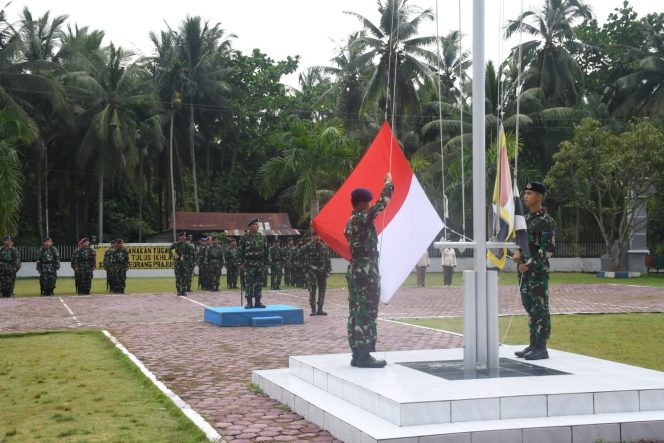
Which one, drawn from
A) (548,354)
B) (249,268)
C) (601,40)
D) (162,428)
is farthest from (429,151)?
(162,428)

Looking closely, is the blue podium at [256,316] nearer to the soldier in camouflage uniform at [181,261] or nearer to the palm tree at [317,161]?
the soldier in camouflage uniform at [181,261]

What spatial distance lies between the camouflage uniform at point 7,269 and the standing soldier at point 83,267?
5.90 ft

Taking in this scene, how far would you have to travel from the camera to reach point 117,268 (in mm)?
27203

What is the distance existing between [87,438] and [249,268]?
9878 mm

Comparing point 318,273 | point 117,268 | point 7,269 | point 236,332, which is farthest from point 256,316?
point 7,269

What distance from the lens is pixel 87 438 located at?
6.53 m

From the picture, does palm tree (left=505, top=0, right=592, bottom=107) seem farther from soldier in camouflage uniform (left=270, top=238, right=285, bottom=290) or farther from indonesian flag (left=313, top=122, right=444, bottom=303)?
indonesian flag (left=313, top=122, right=444, bottom=303)

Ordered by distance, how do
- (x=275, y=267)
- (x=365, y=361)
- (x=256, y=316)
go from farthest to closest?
(x=275, y=267) < (x=256, y=316) < (x=365, y=361)

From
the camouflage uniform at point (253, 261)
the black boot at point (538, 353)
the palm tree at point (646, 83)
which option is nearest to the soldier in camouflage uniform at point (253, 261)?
the camouflage uniform at point (253, 261)

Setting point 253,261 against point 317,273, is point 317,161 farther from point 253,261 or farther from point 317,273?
point 253,261

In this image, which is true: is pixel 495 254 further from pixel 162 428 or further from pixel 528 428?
pixel 162 428

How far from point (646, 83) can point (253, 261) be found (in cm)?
3480

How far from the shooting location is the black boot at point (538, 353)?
870 cm

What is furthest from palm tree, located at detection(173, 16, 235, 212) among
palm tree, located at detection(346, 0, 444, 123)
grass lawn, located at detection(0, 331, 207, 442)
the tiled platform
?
the tiled platform
